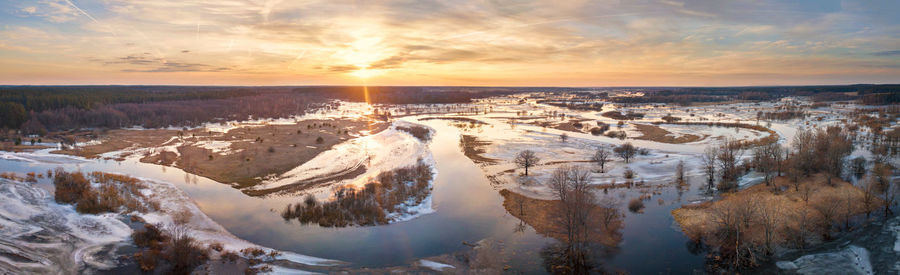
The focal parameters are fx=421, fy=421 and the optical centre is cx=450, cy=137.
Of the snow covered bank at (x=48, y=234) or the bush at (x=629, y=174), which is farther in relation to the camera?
the bush at (x=629, y=174)

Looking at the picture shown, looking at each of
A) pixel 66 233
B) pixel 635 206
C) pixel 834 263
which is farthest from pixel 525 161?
pixel 66 233

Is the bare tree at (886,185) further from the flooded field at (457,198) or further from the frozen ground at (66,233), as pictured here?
the frozen ground at (66,233)

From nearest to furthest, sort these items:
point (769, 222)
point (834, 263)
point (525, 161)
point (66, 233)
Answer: point (834, 263) < point (769, 222) < point (66, 233) < point (525, 161)

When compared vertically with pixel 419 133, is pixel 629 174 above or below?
below

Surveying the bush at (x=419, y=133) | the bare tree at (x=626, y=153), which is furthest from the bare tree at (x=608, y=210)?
the bush at (x=419, y=133)

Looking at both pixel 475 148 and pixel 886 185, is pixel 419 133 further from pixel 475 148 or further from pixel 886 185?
pixel 886 185

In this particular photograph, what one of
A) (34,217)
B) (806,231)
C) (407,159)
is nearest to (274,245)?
(34,217)

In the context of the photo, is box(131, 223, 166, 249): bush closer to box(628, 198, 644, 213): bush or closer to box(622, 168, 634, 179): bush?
box(628, 198, 644, 213): bush

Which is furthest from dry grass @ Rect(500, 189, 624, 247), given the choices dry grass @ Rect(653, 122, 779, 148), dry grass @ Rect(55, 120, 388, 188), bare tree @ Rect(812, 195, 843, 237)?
dry grass @ Rect(653, 122, 779, 148)
